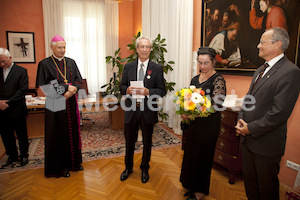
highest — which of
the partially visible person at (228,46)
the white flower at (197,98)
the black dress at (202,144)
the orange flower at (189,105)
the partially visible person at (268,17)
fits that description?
the partially visible person at (268,17)

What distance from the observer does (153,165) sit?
11.2ft

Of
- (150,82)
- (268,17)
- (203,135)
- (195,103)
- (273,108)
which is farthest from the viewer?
(268,17)

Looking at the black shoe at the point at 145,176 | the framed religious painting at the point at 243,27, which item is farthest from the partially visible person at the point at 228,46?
the black shoe at the point at 145,176

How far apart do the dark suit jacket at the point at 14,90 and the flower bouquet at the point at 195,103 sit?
2.61 metres

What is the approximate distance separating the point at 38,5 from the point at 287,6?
7.23 m

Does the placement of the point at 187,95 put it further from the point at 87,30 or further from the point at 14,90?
the point at 87,30

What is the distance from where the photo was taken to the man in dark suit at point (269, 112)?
1619 mm

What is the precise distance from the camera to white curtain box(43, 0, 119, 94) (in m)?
6.93

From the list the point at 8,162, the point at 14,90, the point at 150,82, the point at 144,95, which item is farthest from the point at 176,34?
the point at 8,162

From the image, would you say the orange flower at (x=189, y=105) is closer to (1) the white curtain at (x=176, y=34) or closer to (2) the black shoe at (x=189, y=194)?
(2) the black shoe at (x=189, y=194)

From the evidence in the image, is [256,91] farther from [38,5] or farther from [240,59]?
[38,5]

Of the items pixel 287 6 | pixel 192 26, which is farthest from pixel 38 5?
pixel 287 6

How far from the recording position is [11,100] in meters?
3.09

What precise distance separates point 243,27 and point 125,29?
576 centimetres
